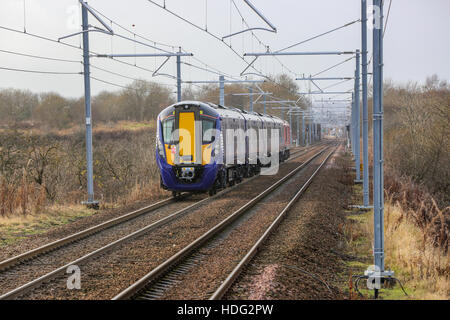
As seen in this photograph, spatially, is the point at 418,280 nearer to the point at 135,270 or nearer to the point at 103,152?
the point at 135,270

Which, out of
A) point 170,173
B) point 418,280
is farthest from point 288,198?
point 418,280

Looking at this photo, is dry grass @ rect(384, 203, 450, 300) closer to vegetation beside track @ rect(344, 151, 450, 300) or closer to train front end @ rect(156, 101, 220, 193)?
vegetation beside track @ rect(344, 151, 450, 300)

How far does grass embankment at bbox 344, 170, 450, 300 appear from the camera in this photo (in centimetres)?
747

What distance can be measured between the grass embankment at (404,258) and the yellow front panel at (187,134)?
20.1ft

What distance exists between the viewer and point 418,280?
795 centimetres

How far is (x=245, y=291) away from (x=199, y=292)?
2.04 feet

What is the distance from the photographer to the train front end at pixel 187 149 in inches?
666

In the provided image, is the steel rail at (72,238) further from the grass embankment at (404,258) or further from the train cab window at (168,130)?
the grass embankment at (404,258)

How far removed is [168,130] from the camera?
1708cm

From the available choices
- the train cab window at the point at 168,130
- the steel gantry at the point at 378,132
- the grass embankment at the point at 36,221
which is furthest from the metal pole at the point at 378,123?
the train cab window at the point at 168,130

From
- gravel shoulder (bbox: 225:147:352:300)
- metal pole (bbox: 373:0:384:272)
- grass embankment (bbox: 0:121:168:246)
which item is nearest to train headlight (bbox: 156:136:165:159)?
grass embankment (bbox: 0:121:168:246)

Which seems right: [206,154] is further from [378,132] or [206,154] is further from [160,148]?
[378,132]

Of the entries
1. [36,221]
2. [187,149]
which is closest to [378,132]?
[36,221]

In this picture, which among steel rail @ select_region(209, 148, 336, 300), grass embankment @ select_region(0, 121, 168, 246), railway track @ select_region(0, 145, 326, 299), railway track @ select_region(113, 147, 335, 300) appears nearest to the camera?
steel rail @ select_region(209, 148, 336, 300)
